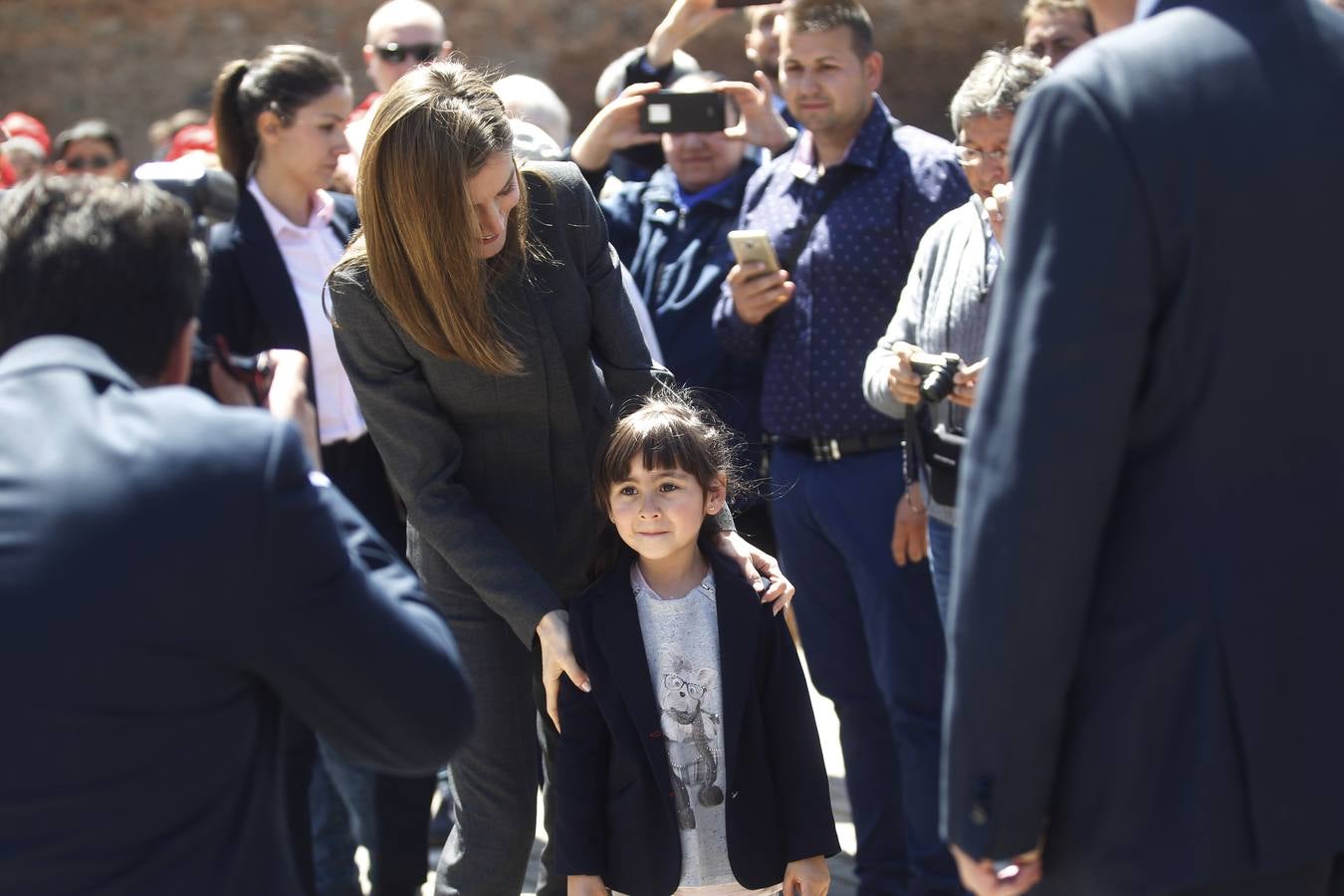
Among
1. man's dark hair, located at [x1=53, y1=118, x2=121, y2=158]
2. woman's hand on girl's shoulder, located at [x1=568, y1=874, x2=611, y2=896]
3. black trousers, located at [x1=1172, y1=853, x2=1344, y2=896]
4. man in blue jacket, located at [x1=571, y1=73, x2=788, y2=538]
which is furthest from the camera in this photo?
man's dark hair, located at [x1=53, y1=118, x2=121, y2=158]

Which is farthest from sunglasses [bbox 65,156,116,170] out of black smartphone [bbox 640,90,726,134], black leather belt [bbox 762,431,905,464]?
black leather belt [bbox 762,431,905,464]

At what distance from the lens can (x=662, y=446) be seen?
281 centimetres

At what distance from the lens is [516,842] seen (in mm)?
2941

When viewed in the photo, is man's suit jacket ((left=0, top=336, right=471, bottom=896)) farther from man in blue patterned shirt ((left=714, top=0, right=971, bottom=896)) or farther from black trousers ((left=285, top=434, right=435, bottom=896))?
man in blue patterned shirt ((left=714, top=0, right=971, bottom=896))

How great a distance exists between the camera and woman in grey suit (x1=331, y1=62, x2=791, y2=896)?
267cm

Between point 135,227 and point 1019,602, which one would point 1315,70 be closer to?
point 1019,602

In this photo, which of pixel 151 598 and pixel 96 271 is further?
pixel 96 271

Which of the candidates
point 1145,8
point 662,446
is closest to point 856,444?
point 662,446

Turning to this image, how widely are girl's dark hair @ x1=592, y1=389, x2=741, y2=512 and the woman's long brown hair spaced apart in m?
0.24

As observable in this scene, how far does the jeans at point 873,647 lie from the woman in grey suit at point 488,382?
0.87 metres

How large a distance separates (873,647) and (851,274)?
0.88 meters

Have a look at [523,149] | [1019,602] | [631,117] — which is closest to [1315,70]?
[1019,602]

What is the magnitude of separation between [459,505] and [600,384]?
0.39m

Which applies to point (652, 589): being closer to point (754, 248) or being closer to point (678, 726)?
point (678, 726)
